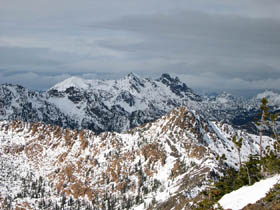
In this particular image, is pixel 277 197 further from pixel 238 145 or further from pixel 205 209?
pixel 238 145

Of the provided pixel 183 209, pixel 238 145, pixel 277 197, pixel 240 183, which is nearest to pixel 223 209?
pixel 277 197

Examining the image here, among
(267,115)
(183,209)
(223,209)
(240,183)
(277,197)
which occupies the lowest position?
(183,209)

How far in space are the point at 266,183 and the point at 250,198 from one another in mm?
8828

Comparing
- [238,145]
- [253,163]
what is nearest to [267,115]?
[238,145]

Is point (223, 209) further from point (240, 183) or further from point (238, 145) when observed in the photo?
point (240, 183)

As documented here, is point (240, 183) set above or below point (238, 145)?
below

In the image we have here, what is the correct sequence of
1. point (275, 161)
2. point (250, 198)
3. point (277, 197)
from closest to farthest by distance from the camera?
1. point (277, 197)
2. point (250, 198)
3. point (275, 161)

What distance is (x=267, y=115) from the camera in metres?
108

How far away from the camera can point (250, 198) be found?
2579 inches

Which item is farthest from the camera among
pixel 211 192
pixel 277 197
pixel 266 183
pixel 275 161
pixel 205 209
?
pixel 211 192

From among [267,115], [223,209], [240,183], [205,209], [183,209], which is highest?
[267,115]

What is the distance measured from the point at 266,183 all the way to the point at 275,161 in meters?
23.5

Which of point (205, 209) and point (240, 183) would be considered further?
point (240, 183)

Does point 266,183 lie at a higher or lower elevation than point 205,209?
higher
